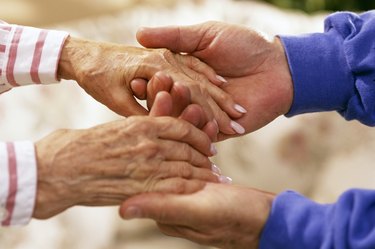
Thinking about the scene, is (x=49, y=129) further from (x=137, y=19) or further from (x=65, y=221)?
(x=137, y=19)

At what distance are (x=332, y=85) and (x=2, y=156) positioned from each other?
2.07ft

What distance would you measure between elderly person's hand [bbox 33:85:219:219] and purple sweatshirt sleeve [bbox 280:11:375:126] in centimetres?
27

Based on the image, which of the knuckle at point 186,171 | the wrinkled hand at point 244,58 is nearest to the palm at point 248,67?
the wrinkled hand at point 244,58

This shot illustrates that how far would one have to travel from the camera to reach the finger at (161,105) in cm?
119

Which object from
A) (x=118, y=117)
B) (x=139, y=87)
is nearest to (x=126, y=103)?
(x=139, y=87)

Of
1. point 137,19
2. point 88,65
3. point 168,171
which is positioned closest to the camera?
point 168,171

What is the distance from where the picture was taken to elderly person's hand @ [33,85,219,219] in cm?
104

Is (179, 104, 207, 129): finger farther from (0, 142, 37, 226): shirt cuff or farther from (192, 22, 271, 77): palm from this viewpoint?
(0, 142, 37, 226): shirt cuff

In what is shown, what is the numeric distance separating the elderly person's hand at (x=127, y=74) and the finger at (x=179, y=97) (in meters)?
0.03

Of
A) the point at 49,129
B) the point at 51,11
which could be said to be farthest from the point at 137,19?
the point at 49,129

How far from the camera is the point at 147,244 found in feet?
6.47

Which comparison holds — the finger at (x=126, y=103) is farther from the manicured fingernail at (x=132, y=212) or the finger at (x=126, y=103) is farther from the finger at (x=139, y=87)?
the manicured fingernail at (x=132, y=212)

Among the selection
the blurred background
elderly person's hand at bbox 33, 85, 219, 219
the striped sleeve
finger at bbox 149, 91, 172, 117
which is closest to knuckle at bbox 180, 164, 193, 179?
elderly person's hand at bbox 33, 85, 219, 219

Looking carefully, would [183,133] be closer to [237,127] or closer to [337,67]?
[237,127]
